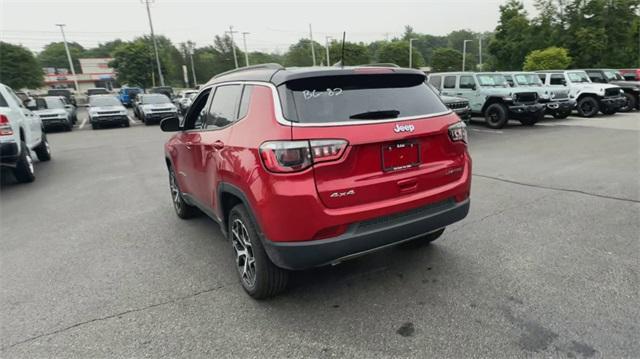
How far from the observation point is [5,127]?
6695 millimetres

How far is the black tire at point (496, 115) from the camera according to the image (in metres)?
13.1

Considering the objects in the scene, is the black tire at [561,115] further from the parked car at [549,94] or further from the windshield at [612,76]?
the windshield at [612,76]

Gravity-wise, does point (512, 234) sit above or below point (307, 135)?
below

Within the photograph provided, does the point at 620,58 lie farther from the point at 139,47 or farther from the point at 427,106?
the point at 139,47

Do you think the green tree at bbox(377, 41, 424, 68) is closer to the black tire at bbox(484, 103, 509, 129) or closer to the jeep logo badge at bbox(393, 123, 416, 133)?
the black tire at bbox(484, 103, 509, 129)

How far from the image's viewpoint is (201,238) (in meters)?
4.41

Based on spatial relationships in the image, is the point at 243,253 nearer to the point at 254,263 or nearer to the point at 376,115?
the point at 254,263

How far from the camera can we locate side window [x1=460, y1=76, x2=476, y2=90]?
13956 mm

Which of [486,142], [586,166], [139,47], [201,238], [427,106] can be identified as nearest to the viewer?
[427,106]

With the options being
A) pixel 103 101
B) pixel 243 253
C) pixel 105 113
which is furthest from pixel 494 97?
pixel 103 101

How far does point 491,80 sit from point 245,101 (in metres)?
13.3

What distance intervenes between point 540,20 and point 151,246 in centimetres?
4542

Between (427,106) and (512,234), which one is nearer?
(427,106)

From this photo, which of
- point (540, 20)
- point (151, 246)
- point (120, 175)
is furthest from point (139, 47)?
point (151, 246)
